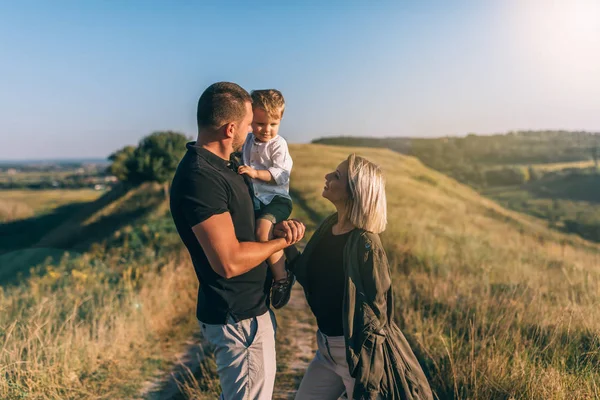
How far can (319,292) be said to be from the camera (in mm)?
2854

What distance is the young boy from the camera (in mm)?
2938

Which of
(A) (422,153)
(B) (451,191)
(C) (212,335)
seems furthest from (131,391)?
(A) (422,153)

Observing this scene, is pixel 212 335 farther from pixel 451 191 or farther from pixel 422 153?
pixel 422 153

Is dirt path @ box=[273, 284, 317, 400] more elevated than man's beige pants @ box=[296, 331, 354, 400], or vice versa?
man's beige pants @ box=[296, 331, 354, 400]

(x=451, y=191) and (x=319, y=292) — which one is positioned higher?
(x=319, y=292)

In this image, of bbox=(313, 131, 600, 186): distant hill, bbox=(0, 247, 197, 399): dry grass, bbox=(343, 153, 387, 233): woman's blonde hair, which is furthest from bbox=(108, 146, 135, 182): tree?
bbox=(313, 131, 600, 186): distant hill

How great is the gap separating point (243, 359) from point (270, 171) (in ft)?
4.17

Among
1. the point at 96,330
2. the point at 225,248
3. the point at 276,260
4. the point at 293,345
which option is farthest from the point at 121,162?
the point at 225,248

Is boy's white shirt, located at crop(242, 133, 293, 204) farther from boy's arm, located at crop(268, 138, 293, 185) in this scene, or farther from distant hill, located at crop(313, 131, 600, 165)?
distant hill, located at crop(313, 131, 600, 165)

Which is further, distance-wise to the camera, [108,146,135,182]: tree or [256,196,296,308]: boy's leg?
[108,146,135,182]: tree

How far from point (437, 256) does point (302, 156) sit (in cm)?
3307

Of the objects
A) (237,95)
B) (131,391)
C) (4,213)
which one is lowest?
(4,213)

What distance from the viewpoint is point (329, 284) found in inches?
111

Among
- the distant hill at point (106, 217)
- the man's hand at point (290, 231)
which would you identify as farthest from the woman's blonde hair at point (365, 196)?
the distant hill at point (106, 217)
